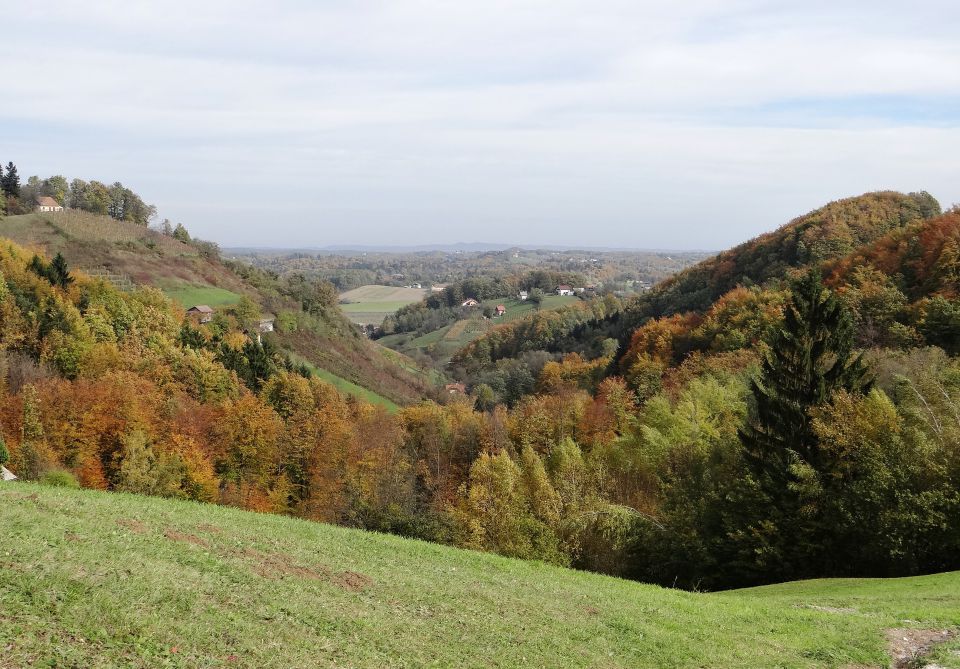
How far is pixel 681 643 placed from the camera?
48.0 feet

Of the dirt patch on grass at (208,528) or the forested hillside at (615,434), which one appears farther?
the forested hillside at (615,434)

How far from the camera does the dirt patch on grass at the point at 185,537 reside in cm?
1562

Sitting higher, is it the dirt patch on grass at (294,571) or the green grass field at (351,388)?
the dirt patch on grass at (294,571)

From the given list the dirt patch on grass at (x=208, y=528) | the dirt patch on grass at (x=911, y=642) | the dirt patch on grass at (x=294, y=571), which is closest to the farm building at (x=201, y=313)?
the dirt patch on grass at (x=208, y=528)

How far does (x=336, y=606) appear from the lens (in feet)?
42.8

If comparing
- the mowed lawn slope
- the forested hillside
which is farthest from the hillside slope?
the mowed lawn slope

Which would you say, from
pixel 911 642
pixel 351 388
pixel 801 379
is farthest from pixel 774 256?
pixel 911 642

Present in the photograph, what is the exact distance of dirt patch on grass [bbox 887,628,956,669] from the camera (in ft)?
46.2

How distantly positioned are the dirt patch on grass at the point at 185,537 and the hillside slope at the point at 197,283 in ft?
292

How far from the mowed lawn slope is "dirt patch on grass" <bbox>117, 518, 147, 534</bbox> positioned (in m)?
0.06

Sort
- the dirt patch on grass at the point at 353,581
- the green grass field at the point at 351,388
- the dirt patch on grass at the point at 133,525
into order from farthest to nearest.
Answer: the green grass field at the point at 351,388 < the dirt patch on grass at the point at 133,525 < the dirt patch on grass at the point at 353,581

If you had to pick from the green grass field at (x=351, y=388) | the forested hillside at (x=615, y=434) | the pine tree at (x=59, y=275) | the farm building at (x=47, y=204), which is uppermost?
the farm building at (x=47, y=204)

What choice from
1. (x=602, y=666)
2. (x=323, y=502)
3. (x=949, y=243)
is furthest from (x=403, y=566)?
(x=949, y=243)

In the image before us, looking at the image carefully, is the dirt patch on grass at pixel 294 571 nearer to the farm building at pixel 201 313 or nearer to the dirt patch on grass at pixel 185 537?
the dirt patch on grass at pixel 185 537
